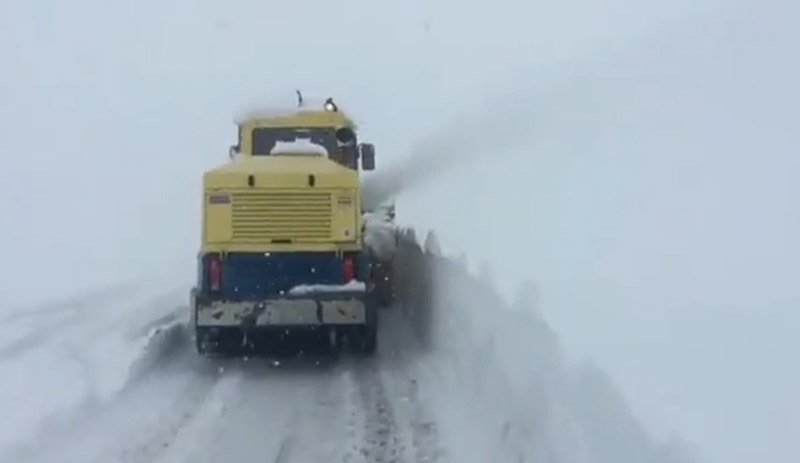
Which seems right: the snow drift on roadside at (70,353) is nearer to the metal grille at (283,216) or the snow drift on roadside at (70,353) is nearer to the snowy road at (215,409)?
the snowy road at (215,409)

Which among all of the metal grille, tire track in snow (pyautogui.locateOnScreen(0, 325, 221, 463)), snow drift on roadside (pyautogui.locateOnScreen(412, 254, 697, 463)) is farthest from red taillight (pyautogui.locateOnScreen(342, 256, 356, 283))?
tire track in snow (pyautogui.locateOnScreen(0, 325, 221, 463))

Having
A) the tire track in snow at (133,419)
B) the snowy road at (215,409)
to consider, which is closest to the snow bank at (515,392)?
the snowy road at (215,409)

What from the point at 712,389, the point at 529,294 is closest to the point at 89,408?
the point at 529,294

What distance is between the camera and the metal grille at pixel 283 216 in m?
13.8

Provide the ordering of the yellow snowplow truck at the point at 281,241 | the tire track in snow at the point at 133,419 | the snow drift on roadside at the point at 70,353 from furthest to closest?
the yellow snowplow truck at the point at 281,241, the snow drift on roadside at the point at 70,353, the tire track in snow at the point at 133,419

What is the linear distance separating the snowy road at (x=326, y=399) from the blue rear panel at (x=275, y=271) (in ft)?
2.81

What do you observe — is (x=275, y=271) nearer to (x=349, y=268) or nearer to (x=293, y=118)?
(x=349, y=268)

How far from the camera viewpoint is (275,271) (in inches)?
543

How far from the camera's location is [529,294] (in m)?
11.7

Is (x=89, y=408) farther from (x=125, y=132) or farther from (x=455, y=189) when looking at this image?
(x=125, y=132)

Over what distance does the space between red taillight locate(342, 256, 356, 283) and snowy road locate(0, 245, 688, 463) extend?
0.92 metres

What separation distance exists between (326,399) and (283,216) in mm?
2635

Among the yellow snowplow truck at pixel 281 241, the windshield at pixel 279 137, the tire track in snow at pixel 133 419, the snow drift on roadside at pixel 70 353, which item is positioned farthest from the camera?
the windshield at pixel 279 137

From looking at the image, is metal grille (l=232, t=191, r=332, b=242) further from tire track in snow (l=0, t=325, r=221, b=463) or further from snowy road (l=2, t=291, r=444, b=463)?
tire track in snow (l=0, t=325, r=221, b=463)
